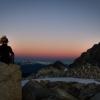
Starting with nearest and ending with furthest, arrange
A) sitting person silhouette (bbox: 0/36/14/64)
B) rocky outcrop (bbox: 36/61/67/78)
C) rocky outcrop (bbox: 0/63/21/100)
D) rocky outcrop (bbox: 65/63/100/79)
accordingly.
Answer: rocky outcrop (bbox: 0/63/21/100) → sitting person silhouette (bbox: 0/36/14/64) → rocky outcrop (bbox: 65/63/100/79) → rocky outcrop (bbox: 36/61/67/78)

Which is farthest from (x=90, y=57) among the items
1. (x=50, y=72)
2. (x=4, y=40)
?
(x=4, y=40)

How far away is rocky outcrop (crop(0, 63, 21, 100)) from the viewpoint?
1794 centimetres

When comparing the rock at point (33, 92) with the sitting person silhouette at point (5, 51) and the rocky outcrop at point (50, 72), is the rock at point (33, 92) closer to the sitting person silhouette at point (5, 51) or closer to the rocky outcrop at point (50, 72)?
the sitting person silhouette at point (5, 51)

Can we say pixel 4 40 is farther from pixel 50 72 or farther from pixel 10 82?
pixel 50 72

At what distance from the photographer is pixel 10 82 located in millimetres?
18375

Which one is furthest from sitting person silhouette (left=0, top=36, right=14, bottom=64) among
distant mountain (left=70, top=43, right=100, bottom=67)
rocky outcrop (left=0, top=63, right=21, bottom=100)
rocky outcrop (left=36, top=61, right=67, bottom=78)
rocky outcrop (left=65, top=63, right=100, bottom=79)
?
distant mountain (left=70, top=43, right=100, bottom=67)

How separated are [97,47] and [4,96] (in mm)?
124027

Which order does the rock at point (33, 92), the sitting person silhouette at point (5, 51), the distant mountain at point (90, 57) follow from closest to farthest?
the sitting person silhouette at point (5, 51), the rock at point (33, 92), the distant mountain at point (90, 57)

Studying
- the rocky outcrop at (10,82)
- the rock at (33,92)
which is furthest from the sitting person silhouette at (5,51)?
the rock at (33,92)

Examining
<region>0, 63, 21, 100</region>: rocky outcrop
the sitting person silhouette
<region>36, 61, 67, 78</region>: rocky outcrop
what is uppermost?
the sitting person silhouette

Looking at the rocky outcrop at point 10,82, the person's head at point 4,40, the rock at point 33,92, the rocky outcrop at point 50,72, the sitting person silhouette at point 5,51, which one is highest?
the person's head at point 4,40

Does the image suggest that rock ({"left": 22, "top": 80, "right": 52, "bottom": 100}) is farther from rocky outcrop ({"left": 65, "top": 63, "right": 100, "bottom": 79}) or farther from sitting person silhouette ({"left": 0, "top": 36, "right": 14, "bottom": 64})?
rocky outcrop ({"left": 65, "top": 63, "right": 100, "bottom": 79})

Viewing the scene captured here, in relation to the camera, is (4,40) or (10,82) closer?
(10,82)

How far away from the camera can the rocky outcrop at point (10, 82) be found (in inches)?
706
